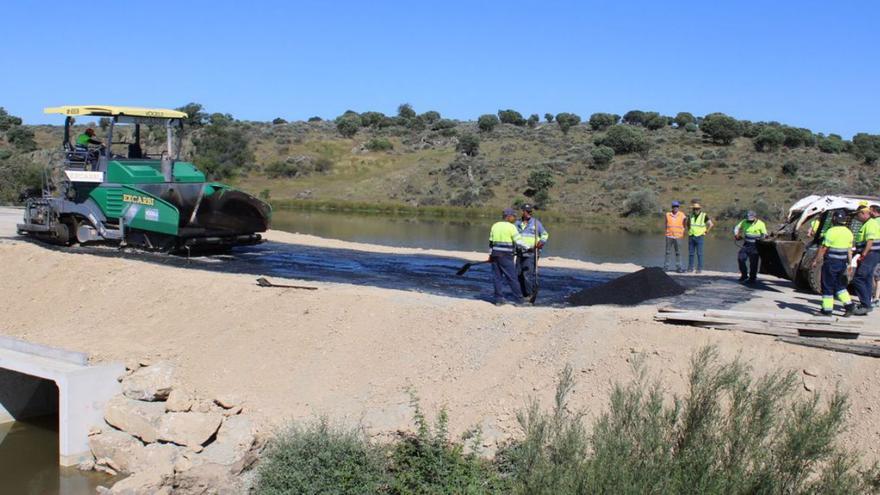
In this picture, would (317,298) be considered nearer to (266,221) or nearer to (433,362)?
(433,362)

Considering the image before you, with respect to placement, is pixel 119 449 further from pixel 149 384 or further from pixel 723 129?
pixel 723 129

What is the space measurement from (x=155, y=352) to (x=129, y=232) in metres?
6.52

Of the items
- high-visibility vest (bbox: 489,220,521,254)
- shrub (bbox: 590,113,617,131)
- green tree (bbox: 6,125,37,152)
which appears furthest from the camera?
shrub (bbox: 590,113,617,131)

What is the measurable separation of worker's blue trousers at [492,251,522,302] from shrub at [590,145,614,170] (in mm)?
42848

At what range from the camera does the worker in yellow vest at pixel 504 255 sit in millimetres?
12781

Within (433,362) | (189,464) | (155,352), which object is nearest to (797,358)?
(433,362)

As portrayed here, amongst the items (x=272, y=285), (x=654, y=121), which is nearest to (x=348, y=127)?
(x=654, y=121)

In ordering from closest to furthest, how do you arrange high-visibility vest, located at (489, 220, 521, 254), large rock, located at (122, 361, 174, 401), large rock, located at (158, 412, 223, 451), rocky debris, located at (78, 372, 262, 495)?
rocky debris, located at (78, 372, 262, 495), large rock, located at (158, 412, 223, 451), large rock, located at (122, 361, 174, 401), high-visibility vest, located at (489, 220, 521, 254)

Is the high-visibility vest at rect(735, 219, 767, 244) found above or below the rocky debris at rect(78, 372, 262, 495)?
above

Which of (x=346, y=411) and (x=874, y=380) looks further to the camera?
(x=346, y=411)

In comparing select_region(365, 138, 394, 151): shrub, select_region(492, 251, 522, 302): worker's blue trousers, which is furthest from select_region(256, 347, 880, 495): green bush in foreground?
select_region(365, 138, 394, 151): shrub

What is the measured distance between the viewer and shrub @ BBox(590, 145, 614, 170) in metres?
54.8

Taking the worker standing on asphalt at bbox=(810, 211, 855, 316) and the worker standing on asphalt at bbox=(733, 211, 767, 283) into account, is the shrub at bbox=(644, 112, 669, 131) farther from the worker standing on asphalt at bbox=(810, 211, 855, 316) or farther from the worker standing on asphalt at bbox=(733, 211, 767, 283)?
the worker standing on asphalt at bbox=(810, 211, 855, 316)

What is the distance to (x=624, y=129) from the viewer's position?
200 feet
